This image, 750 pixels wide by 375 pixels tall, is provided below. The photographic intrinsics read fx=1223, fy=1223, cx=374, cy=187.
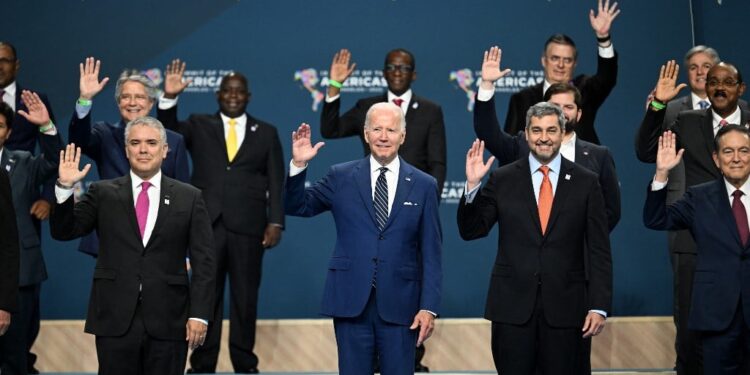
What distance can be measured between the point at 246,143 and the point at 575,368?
110 inches

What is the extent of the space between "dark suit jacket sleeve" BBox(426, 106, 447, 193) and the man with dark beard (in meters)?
0.79

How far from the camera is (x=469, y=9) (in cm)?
832

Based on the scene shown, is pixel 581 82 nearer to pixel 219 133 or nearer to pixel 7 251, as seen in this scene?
pixel 219 133

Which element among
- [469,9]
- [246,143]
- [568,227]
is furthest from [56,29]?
[568,227]

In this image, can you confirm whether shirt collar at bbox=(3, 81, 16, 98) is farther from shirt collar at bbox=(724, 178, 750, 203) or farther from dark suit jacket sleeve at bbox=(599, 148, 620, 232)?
shirt collar at bbox=(724, 178, 750, 203)

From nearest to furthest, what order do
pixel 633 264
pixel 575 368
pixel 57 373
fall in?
pixel 575 368 → pixel 57 373 → pixel 633 264

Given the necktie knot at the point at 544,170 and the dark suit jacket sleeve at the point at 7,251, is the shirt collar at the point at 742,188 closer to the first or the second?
the necktie knot at the point at 544,170

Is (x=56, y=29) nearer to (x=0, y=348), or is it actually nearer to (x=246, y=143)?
(x=246, y=143)

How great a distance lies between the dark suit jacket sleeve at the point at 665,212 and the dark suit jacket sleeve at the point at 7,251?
276 centimetres

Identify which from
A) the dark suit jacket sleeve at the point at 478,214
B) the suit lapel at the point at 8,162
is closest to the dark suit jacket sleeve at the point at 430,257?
the dark suit jacket sleeve at the point at 478,214

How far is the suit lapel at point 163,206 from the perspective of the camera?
16.4ft

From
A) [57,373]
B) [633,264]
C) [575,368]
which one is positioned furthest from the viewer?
[633,264]

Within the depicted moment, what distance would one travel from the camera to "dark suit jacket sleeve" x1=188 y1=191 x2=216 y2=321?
16.4 ft

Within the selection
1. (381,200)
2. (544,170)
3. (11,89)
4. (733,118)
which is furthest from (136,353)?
(733,118)
